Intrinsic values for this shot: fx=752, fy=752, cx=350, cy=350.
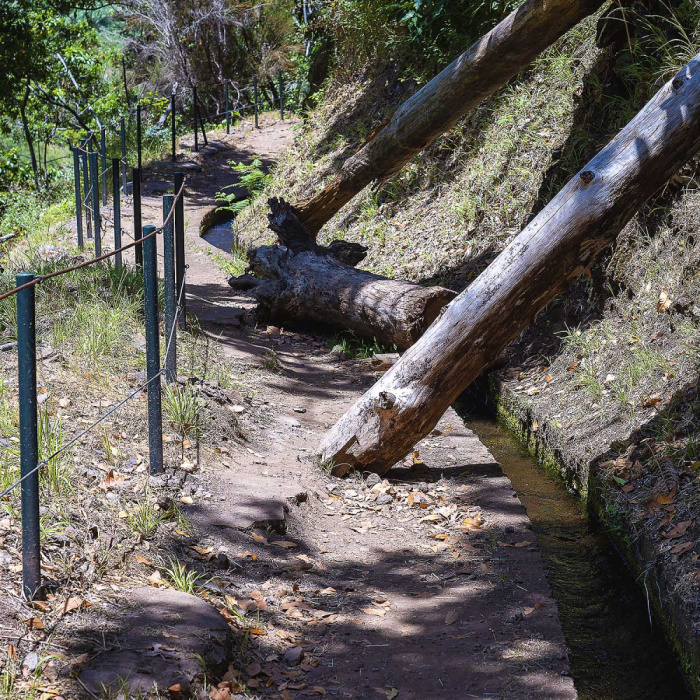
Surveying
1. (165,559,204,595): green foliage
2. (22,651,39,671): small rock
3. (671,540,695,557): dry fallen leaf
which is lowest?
(165,559,204,595): green foliage

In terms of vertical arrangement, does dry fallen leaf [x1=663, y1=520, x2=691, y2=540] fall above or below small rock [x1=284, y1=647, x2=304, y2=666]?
above

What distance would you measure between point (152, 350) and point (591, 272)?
4005 mm

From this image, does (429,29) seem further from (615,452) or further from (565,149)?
(615,452)

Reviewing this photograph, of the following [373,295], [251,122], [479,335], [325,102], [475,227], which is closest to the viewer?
[479,335]

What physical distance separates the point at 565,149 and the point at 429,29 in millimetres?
3748

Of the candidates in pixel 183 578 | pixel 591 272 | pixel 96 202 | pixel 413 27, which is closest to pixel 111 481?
pixel 183 578

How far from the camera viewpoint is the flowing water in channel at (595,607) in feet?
10.7

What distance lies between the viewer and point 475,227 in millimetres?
8320

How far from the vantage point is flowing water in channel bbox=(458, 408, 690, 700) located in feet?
10.7

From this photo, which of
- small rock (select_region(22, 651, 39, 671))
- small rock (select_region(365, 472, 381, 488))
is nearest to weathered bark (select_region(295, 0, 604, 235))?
small rock (select_region(365, 472, 381, 488))

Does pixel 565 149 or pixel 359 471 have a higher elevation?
pixel 565 149

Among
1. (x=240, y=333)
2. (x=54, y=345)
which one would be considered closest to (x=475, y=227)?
(x=240, y=333)

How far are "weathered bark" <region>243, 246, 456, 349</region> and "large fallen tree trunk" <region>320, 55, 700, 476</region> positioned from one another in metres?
2.00

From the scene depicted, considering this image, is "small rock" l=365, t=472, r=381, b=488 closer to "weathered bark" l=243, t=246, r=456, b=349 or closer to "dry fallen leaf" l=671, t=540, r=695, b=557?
"dry fallen leaf" l=671, t=540, r=695, b=557
